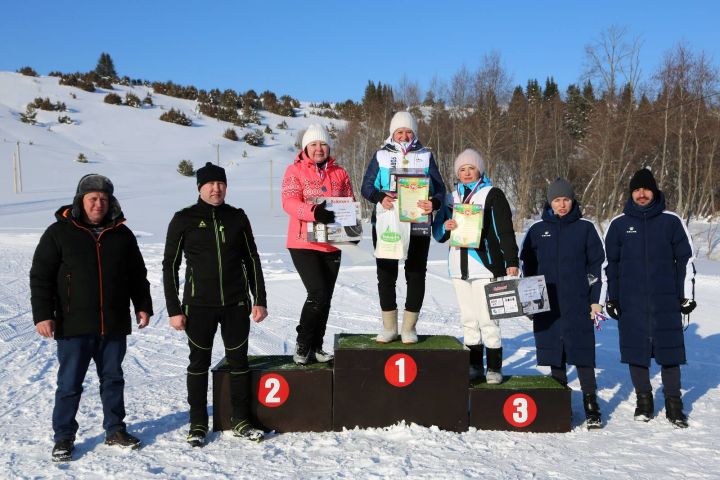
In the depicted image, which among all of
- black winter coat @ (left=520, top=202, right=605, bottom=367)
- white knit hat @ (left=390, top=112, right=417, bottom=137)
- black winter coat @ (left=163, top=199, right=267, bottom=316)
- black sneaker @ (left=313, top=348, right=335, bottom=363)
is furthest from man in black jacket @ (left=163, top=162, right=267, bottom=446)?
black winter coat @ (left=520, top=202, right=605, bottom=367)

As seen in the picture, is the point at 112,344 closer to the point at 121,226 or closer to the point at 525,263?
the point at 121,226

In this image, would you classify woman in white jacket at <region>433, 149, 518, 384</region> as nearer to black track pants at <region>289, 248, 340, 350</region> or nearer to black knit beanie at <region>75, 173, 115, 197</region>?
black track pants at <region>289, 248, 340, 350</region>

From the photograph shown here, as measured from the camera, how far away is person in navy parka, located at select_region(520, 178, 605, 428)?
4199 mm

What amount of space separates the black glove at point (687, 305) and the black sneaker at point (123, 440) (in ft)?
13.2

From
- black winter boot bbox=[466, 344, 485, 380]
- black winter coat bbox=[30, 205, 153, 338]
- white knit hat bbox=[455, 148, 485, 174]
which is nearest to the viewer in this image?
black winter coat bbox=[30, 205, 153, 338]

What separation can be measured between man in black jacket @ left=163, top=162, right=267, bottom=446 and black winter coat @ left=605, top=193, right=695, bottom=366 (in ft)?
9.16

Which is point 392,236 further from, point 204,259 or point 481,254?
point 204,259

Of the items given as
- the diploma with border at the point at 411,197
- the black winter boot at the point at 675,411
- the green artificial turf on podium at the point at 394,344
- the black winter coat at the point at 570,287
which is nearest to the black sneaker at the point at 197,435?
the green artificial turf on podium at the point at 394,344

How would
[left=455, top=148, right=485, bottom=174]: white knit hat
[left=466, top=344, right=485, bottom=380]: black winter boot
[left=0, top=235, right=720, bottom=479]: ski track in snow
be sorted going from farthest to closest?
1. [left=466, top=344, right=485, bottom=380]: black winter boot
2. [left=455, top=148, right=485, bottom=174]: white knit hat
3. [left=0, top=235, right=720, bottom=479]: ski track in snow

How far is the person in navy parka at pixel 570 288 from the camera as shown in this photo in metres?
4.20

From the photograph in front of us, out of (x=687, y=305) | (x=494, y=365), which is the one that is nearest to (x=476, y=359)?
(x=494, y=365)

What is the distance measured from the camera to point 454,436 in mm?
3896

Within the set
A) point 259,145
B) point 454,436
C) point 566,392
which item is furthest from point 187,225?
point 259,145

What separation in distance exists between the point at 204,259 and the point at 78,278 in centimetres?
78
